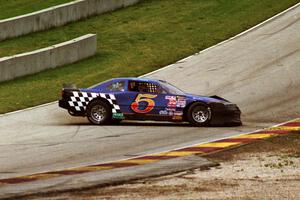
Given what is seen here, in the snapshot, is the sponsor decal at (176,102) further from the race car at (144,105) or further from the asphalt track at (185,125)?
the asphalt track at (185,125)

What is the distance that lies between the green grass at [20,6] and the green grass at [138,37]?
2.61 meters

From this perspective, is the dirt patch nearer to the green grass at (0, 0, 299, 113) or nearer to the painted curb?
the painted curb

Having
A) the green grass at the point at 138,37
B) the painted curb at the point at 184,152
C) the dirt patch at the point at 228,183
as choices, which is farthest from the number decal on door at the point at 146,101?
the dirt patch at the point at 228,183

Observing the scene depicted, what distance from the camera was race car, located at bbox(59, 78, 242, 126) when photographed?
20484 millimetres

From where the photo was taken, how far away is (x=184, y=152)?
16.7 metres

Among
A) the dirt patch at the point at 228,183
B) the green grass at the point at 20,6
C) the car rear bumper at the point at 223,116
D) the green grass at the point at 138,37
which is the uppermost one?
the green grass at the point at 20,6

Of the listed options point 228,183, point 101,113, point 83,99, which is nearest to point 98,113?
point 101,113

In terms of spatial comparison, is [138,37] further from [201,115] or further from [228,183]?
[228,183]

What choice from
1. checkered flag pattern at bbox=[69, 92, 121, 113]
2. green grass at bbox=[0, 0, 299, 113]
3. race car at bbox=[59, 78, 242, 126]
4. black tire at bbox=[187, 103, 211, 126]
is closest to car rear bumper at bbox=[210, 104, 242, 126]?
race car at bbox=[59, 78, 242, 126]

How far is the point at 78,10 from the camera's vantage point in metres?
36.5

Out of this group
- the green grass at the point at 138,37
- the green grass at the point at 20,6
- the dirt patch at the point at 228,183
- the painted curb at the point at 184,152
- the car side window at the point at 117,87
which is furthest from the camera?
the green grass at the point at 20,6

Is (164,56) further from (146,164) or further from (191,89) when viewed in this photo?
(146,164)

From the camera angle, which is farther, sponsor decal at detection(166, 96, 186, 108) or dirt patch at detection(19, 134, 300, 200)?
sponsor decal at detection(166, 96, 186, 108)

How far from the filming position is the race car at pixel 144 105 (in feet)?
67.2
